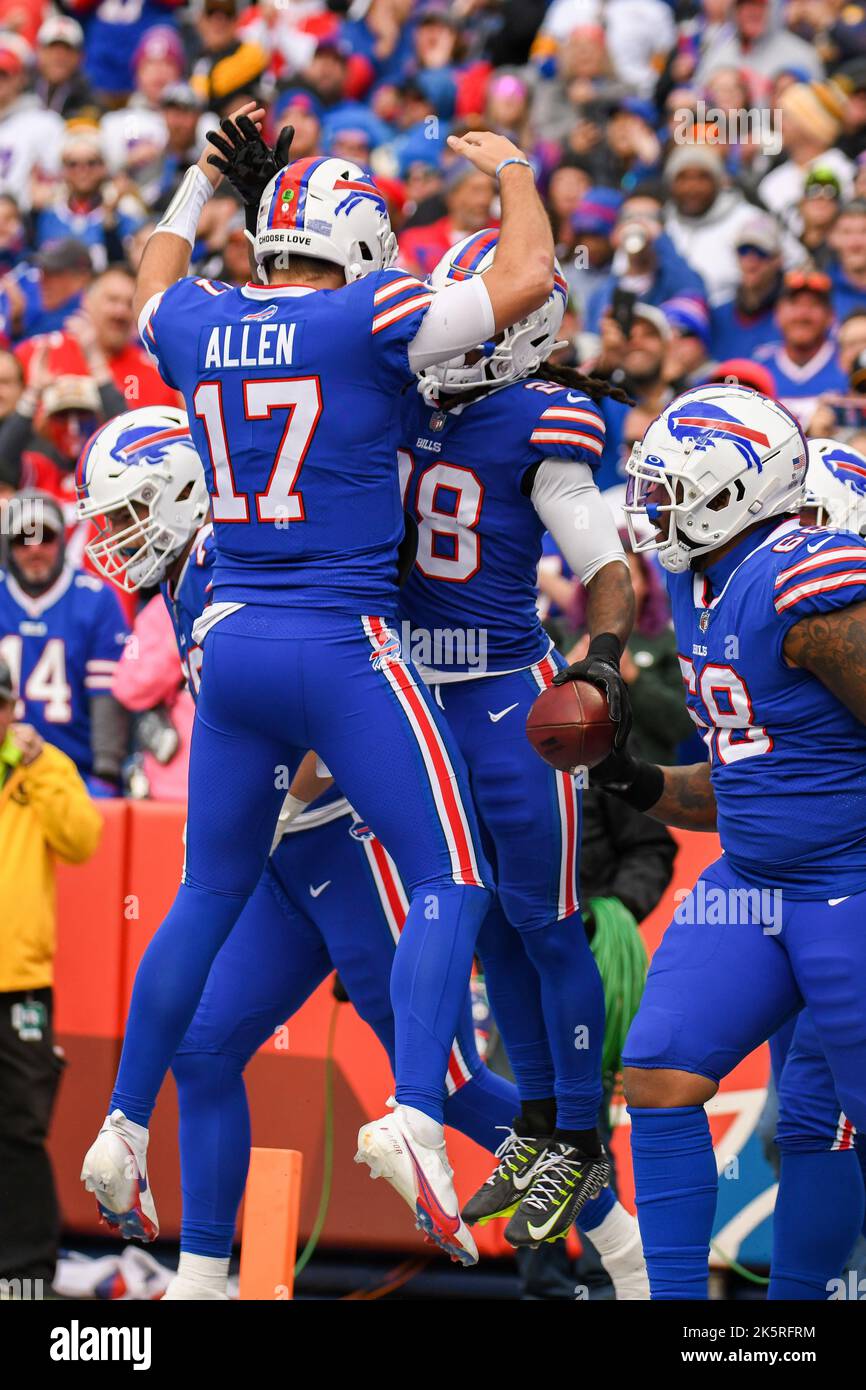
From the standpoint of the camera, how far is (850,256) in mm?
9648

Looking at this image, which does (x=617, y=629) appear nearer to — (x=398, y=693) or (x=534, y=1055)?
(x=398, y=693)

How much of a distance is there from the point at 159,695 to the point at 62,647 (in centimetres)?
51

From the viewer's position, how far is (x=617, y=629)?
202 inches

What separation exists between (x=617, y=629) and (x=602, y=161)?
284 inches

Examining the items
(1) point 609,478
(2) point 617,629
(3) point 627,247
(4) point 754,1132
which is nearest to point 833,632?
(2) point 617,629

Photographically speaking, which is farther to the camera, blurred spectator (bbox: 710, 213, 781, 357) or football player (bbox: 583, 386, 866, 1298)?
blurred spectator (bbox: 710, 213, 781, 357)

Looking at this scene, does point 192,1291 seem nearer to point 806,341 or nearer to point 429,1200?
point 429,1200

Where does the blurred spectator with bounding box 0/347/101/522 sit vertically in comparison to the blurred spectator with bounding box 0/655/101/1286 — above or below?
above

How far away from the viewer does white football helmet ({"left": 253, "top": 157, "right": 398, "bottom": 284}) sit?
4.97 metres

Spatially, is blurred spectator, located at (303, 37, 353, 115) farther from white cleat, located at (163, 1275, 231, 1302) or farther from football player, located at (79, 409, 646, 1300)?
white cleat, located at (163, 1275, 231, 1302)

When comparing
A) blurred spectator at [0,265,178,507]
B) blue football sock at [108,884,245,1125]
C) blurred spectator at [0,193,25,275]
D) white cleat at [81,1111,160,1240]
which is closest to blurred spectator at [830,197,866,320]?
blurred spectator at [0,265,178,507]

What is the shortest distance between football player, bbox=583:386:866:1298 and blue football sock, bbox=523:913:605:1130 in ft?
1.80

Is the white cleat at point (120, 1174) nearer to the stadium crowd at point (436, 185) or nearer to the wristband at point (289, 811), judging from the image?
the wristband at point (289, 811)

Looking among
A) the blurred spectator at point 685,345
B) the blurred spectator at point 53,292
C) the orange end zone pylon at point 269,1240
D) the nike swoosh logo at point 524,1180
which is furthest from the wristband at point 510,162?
the blurred spectator at point 53,292
